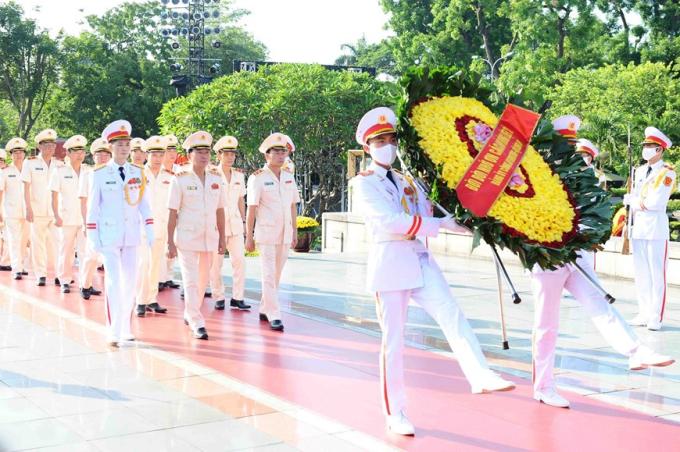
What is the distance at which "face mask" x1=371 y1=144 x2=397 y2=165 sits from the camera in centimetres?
593

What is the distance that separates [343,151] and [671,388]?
20.9 m

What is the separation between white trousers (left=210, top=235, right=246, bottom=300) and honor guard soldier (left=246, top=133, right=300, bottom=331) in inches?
56.6

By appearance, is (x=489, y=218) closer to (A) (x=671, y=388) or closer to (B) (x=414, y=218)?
(B) (x=414, y=218)

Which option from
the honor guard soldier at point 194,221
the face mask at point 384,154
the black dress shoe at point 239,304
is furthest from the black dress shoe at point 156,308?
the face mask at point 384,154

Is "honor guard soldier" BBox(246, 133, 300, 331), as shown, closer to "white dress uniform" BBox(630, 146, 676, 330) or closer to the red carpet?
the red carpet

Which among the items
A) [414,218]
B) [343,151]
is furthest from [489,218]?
[343,151]

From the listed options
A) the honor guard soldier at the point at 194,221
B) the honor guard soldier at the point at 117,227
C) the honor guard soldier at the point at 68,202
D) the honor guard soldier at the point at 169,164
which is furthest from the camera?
the honor guard soldier at the point at 68,202

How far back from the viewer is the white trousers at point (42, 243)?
43.3 feet

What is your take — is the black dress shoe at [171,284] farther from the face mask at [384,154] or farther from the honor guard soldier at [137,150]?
the face mask at [384,154]

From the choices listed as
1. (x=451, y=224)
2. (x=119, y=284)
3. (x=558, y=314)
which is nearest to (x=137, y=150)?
(x=119, y=284)

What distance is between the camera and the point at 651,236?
9.95 meters

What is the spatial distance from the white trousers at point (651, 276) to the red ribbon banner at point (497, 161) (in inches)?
182

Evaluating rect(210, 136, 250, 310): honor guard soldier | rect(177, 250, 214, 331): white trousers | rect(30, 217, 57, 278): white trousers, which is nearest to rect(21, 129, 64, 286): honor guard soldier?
rect(30, 217, 57, 278): white trousers

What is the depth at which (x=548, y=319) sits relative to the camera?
6.54 metres
